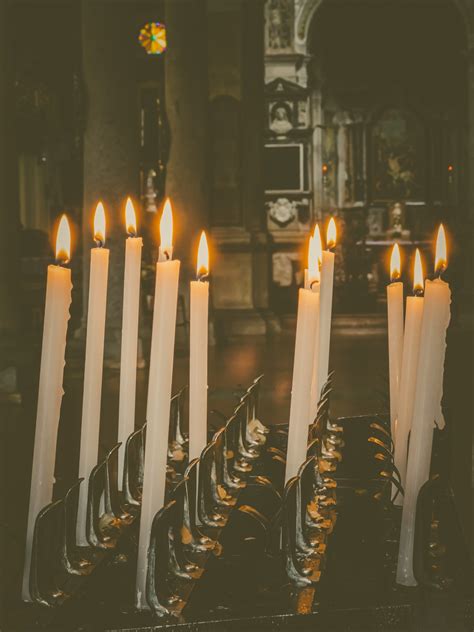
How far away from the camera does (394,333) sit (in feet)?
6.58

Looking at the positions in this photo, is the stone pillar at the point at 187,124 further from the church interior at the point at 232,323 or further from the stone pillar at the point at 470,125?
the stone pillar at the point at 470,125

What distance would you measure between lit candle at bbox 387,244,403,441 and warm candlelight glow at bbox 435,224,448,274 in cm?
21

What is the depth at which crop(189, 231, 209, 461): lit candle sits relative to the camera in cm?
160

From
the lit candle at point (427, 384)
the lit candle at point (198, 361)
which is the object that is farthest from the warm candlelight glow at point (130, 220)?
the lit candle at point (427, 384)

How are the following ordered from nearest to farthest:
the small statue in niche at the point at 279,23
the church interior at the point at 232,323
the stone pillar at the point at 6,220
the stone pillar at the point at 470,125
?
the church interior at the point at 232,323, the stone pillar at the point at 6,220, the stone pillar at the point at 470,125, the small statue in niche at the point at 279,23

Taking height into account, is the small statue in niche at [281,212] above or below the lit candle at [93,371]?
above

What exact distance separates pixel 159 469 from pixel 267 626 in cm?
27

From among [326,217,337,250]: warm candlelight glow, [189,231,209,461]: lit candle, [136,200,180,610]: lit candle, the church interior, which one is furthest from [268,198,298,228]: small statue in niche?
[136,200,180,610]: lit candle

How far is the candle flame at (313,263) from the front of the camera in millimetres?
1683

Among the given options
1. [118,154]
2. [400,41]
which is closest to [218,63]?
[118,154]

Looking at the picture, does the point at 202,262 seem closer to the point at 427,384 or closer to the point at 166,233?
the point at 166,233

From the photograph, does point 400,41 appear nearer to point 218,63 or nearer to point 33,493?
point 218,63

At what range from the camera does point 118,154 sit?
8570 millimetres

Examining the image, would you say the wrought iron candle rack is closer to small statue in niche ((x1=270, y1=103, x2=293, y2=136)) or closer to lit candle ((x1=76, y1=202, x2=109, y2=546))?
lit candle ((x1=76, y1=202, x2=109, y2=546))
